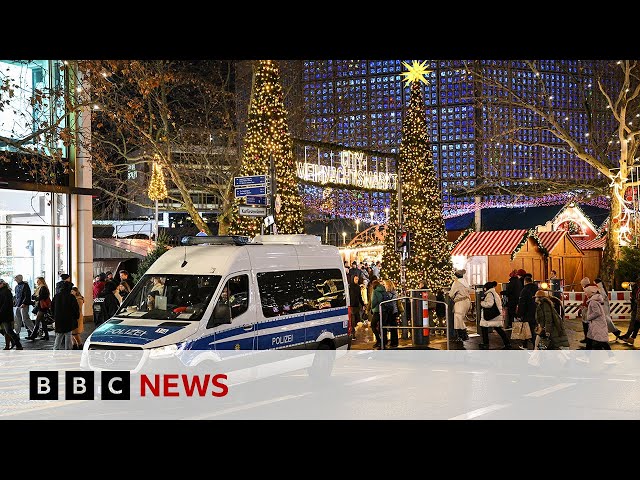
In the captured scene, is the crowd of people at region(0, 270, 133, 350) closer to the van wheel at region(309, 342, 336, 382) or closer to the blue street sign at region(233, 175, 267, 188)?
the blue street sign at region(233, 175, 267, 188)

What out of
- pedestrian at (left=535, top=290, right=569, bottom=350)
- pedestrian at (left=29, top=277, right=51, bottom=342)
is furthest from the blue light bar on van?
pedestrian at (left=29, top=277, right=51, bottom=342)

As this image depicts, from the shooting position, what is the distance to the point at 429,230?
2686cm

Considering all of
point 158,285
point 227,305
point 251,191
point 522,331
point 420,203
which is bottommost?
point 522,331

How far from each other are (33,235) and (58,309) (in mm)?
8957

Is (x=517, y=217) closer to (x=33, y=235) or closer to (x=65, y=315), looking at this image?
(x=33, y=235)

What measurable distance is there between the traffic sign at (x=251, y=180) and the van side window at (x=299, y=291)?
4079 mm

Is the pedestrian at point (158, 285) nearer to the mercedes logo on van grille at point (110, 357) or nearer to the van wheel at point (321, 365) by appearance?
the mercedes logo on van grille at point (110, 357)

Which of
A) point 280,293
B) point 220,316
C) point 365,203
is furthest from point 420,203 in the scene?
point 365,203

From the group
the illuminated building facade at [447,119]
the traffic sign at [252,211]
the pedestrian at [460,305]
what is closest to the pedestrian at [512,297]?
the pedestrian at [460,305]

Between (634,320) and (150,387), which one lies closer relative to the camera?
(150,387)

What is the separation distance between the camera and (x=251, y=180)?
18.9 m
